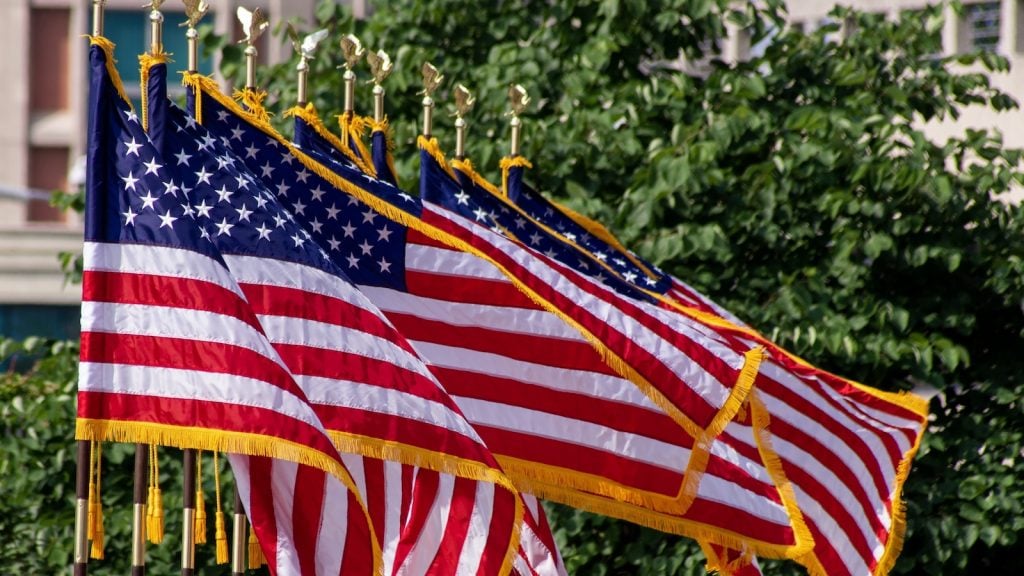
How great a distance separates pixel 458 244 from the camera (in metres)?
7.37

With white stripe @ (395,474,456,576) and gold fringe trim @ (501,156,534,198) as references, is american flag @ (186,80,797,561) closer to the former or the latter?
white stripe @ (395,474,456,576)

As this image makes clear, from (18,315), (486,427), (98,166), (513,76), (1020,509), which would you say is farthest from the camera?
(18,315)

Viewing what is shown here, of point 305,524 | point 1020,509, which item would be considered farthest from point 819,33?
point 305,524

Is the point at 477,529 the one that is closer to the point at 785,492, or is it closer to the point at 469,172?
the point at 785,492

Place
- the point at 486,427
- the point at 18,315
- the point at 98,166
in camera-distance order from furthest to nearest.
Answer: the point at 18,315, the point at 486,427, the point at 98,166

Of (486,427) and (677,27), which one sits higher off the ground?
(677,27)

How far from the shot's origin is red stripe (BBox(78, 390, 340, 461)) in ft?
19.9

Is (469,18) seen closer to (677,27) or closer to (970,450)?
(677,27)

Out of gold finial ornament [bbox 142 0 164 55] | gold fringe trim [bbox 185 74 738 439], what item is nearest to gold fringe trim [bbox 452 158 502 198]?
gold fringe trim [bbox 185 74 738 439]

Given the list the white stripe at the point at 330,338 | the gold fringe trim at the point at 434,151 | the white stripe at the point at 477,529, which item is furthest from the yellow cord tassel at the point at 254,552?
the gold fringe trim at the point at 434,151

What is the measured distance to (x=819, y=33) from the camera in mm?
11273

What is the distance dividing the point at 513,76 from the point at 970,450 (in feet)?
11.1

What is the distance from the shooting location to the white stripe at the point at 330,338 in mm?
6496

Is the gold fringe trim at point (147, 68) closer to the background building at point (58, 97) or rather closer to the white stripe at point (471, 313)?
the white stripe at point (471, 313)
